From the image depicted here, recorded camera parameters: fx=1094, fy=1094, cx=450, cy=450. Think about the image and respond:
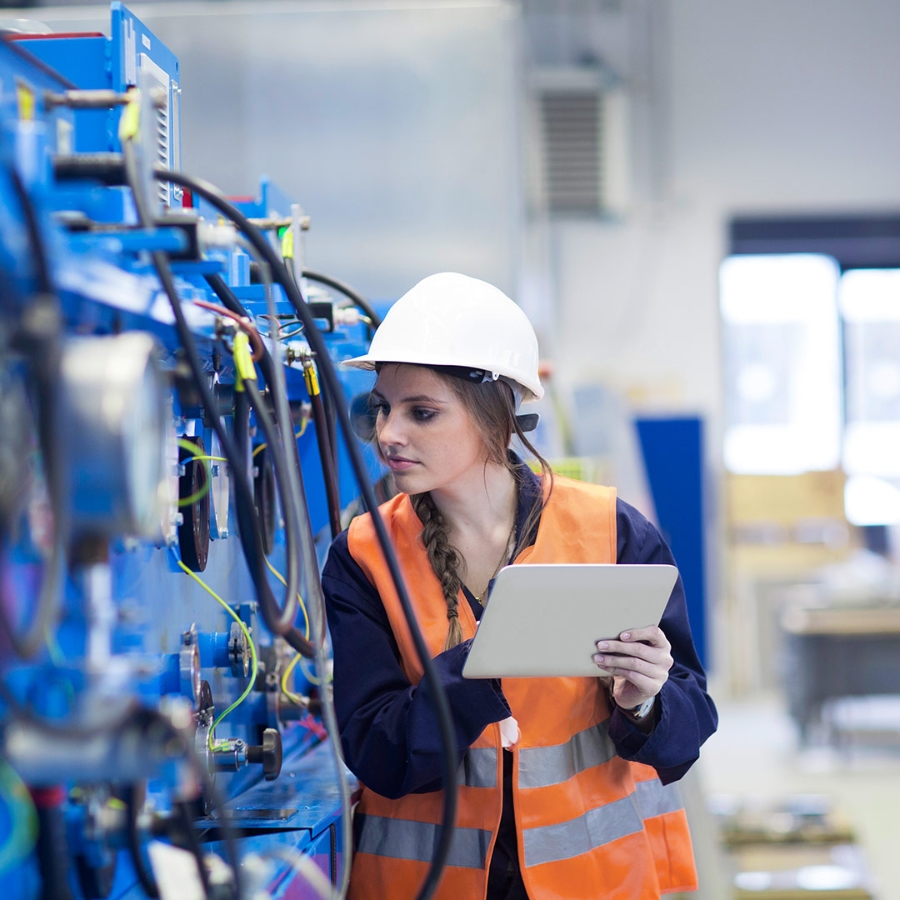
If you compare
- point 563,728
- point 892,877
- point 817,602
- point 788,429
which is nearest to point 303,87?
point 563,728

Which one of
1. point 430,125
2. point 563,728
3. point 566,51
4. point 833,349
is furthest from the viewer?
point 833,349

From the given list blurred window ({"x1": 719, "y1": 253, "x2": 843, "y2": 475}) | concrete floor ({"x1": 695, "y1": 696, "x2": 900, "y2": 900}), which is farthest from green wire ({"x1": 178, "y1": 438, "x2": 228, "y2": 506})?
blurred window ({"x1": 719, "y1": 253, "x2": 843, "y2": 475})

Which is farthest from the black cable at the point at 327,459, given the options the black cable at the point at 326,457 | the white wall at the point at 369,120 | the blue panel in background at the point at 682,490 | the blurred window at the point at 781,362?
the blurred window at the point at 781,362

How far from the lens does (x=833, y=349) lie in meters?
6.42

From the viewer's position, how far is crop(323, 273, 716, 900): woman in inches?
49.5

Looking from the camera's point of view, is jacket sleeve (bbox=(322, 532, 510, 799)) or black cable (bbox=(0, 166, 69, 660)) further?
jacket sleeve (bbox=(322, 532, 510, 799))

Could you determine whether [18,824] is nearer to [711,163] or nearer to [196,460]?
[196,460]

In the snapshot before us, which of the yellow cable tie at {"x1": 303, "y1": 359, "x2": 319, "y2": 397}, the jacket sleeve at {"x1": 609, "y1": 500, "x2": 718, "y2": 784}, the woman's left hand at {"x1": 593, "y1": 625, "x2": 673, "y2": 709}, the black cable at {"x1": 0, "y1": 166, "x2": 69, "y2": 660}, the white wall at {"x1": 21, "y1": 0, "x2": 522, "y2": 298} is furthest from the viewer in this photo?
the white wall at {"x1": 21, "y1": 0, "x2": 522, "y2": 298}

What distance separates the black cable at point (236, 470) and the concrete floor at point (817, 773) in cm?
301

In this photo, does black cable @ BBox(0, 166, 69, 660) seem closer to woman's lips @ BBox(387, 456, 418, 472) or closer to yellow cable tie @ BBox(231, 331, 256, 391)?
yellow cable tie @ BBox(231, 331, 256, 391)

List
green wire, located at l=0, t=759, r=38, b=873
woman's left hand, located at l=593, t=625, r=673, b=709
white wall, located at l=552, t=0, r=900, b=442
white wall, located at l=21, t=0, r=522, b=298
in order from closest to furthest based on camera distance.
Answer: green wire, located at l=0, t=759, r=38, b=873 < woman's left hand, located at l=593, t=625, r=673, b=709 < white wall, located at l=21, t=0, r=522, b=298 < white wall, located at l=552, t=0, r=900, b=442

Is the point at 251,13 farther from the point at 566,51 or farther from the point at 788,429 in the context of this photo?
the point at 788,429

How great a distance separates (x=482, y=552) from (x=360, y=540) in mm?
164

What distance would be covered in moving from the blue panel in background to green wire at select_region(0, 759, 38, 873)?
3088 millimetres
